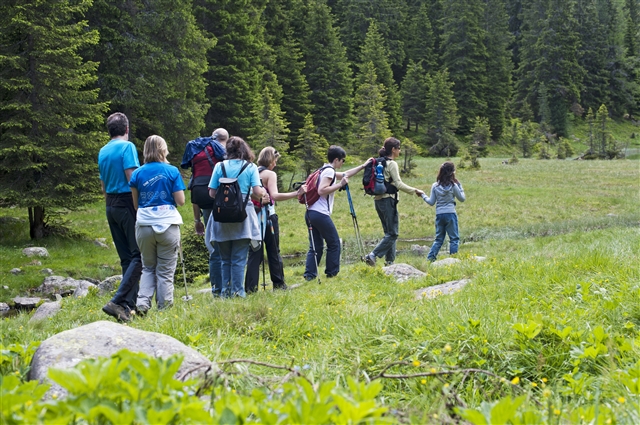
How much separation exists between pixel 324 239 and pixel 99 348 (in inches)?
226

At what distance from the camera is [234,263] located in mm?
6543

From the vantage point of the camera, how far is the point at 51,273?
1339 centimetres

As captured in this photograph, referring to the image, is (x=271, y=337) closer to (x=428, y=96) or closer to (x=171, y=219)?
(x=171, y=219)

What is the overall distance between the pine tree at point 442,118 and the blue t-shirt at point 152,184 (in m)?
51.7

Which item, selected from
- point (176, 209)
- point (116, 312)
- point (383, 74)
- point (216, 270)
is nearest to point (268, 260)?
point (216, 270)

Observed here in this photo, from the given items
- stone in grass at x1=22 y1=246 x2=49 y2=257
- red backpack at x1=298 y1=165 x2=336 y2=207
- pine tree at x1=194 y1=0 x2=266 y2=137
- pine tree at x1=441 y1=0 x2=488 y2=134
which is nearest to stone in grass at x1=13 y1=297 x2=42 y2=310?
stone in grass at x1=22 y1=246 x2=49 y2=257

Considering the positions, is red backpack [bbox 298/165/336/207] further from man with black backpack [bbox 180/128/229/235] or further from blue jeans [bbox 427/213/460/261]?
blue jeans [bbox 427/213/460/261]

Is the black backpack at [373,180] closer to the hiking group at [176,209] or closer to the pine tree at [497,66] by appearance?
the hiking group at [176,209]

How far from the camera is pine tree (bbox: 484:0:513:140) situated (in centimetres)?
6856

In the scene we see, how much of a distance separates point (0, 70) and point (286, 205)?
14883 mm

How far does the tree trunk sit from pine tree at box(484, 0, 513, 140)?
194 ft

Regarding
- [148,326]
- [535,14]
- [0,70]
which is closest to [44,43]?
[0,70]

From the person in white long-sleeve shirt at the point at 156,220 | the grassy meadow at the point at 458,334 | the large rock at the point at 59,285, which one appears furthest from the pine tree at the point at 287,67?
the grassy meadow at the point at 458,334

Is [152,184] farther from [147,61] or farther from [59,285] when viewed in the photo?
[147,61]
